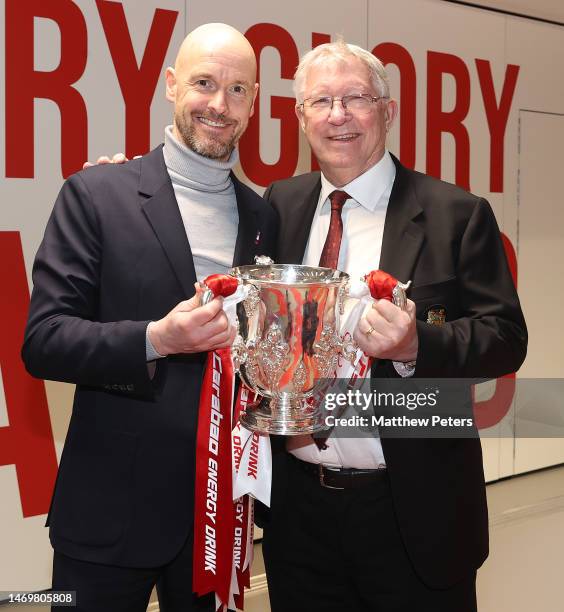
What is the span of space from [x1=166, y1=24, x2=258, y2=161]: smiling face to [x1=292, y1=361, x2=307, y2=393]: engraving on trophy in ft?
1.92

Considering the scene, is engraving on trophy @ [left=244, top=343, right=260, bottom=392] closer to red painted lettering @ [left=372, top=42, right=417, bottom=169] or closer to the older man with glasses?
the older man with glasses

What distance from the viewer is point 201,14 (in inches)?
139

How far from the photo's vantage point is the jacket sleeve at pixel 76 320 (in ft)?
5.19

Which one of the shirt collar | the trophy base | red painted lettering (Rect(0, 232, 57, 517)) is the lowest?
red painted lettering (Rect(0, 232, 57, 517))

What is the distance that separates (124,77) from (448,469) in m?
2.32

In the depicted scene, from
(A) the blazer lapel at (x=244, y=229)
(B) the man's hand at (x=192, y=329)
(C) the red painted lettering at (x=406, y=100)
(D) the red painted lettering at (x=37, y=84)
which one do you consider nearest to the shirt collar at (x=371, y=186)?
(A) the blazer lapel at (x=244, y=229)

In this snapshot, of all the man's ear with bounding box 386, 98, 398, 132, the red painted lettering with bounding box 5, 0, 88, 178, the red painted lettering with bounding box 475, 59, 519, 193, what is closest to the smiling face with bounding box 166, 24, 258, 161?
the man's ear with bounding box 386, 98, 398, 132

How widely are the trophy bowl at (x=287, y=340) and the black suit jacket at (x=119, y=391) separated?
0.17m

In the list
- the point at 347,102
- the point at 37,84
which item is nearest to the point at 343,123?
the point at 347,102

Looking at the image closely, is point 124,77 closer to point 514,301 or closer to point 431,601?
point 514,301

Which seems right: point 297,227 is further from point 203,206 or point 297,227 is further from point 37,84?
point 37,84

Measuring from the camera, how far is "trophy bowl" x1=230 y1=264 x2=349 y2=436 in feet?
5.15

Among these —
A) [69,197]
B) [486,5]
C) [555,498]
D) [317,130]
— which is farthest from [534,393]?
[69,197]

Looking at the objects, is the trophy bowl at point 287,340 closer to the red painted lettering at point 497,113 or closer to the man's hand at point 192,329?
the man's hand at point 192,329
